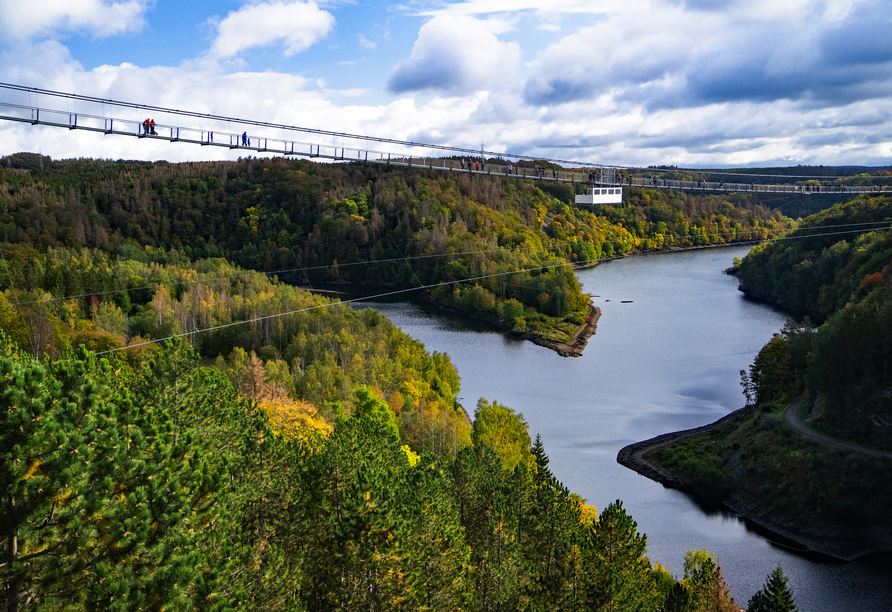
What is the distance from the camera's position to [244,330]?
31.1 meters

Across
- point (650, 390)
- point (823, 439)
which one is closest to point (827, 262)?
point (650, 390)

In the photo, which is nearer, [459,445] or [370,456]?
[370,456]

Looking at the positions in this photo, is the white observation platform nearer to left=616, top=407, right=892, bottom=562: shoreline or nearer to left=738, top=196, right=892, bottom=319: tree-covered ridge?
left=616, top=407, right=892, bottom=562: shoreline

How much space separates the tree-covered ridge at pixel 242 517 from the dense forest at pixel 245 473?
0.02 meters

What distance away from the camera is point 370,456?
9375mm

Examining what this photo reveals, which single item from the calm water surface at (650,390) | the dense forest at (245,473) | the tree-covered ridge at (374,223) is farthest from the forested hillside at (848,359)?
the tree-covered ridge at (374,223)

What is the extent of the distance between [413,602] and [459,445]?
12934 mm

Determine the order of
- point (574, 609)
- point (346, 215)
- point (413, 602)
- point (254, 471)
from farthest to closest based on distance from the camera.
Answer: point (346, 215)
point (574, 609)
point (254, 471)
point (413, 602)

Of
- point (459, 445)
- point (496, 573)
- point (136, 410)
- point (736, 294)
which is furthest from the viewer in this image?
point (736, 294)

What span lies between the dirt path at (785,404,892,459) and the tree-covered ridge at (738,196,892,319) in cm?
1625

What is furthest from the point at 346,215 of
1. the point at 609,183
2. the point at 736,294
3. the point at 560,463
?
the point at 560,463

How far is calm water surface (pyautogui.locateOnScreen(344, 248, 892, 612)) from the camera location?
59.6 ft

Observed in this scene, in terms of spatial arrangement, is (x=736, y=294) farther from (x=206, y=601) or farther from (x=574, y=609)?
(x=206, y=601)

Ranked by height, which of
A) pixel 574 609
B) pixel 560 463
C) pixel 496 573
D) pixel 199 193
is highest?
pixel 199 193
